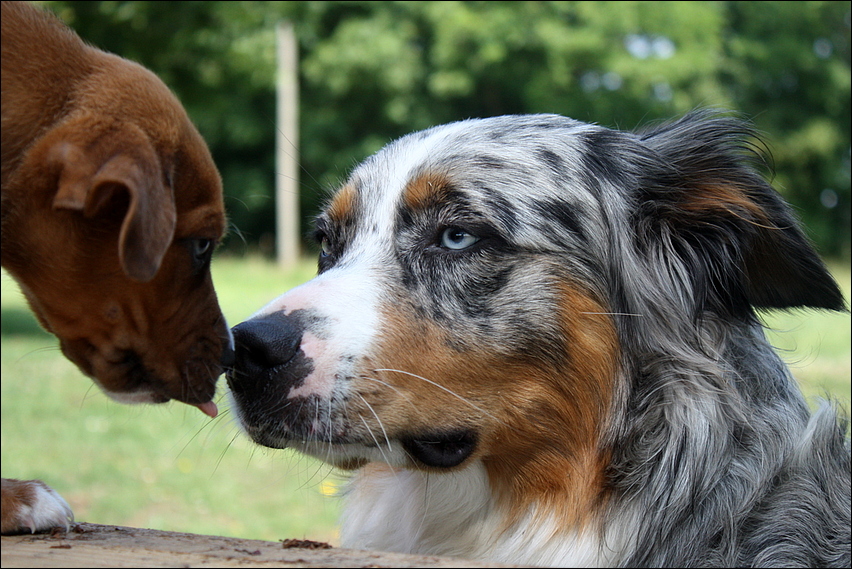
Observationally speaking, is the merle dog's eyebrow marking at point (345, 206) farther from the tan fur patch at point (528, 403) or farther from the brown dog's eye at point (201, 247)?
the tan fur patch at point (528, 403)

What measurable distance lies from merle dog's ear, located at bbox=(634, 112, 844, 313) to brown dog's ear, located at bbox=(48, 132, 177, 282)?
1.90m

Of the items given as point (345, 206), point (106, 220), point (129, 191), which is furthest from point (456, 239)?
point (106, 220)

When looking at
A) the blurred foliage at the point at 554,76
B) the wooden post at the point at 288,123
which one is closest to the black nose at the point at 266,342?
the blurred foliage at the point at 554,76

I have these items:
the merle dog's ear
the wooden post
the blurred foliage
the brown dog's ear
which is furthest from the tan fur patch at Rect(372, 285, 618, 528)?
the wooden post

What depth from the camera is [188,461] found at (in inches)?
366

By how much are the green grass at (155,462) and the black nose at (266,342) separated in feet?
1.46

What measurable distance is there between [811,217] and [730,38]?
7.10m

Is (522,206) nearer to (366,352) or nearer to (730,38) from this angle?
(366,352)

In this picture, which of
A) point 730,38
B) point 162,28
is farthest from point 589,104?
point 162,28

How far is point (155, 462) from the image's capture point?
8.73 m

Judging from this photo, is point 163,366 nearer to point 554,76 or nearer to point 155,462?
point 155,462

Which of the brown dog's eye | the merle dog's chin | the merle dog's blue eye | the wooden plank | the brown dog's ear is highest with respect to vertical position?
the brown dog's ear

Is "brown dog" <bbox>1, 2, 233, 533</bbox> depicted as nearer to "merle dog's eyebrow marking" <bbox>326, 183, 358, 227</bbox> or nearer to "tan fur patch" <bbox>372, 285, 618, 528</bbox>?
"merle dog's eyebrow marking" <bbox>326, 183, 358, 227</bbox>

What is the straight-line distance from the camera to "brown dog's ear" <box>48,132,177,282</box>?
289 cm
